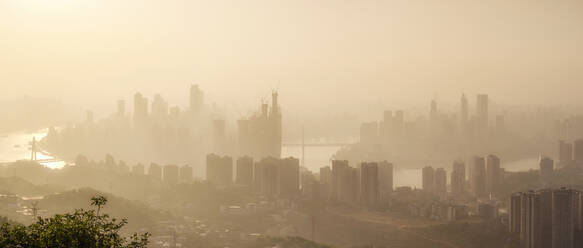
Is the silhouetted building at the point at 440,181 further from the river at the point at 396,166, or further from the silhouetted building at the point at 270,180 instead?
the silhouetted building at the point at 270,180

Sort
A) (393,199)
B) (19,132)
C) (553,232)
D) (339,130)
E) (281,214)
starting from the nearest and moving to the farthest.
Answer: (553,232) → (281,214) → (393,199) → (19,132) → (339,130)

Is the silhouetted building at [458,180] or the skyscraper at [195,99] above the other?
the skyscraper at [195,99]

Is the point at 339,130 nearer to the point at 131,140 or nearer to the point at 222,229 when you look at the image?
the point at 131,140

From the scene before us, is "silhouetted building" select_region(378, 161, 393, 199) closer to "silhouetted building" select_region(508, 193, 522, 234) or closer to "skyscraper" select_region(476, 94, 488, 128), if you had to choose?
"silhouetted building" select_region(508, 193, 522, 234)

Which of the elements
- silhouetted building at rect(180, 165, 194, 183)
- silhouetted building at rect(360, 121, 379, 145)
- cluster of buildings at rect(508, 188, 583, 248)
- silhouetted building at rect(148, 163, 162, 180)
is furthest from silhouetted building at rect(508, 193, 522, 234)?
silhouetted building at rect(360, 121, 379, 145)

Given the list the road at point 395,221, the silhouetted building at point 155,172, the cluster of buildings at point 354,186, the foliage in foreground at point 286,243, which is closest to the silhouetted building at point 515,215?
the road at point 395,221

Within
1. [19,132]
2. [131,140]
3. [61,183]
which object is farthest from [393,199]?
[19,132]
